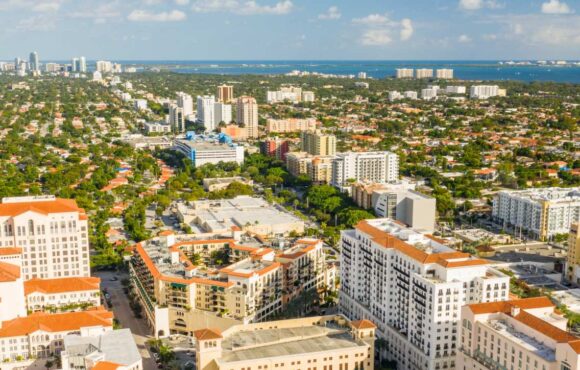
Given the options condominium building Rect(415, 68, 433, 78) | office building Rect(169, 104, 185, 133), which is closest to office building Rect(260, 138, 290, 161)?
office building Rect(169, 104, 185, 133)

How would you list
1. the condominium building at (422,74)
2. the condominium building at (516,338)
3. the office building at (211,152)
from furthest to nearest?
the condominium building at (422,74) < the office building at (211,152) < the condominium building at (516,338)

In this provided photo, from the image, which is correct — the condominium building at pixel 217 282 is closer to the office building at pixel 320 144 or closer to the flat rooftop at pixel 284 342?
the flat rooftop at pixel 284 342

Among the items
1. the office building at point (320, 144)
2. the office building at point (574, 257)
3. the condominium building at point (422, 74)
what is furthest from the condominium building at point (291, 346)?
the condominium building at point (422, 74)

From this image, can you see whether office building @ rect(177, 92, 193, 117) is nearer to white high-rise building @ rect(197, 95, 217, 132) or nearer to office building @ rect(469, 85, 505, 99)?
white high-rise building @ rect(197, 95, 217, 132)

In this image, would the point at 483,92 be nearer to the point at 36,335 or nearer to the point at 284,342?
the point at 284,342

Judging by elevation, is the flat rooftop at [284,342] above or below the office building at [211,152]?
below

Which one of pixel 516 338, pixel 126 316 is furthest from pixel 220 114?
pixel 516 338
